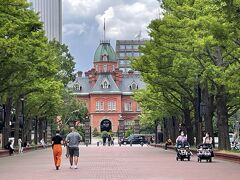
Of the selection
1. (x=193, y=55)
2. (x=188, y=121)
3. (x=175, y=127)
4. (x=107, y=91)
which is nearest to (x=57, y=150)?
(x=193, y=55)

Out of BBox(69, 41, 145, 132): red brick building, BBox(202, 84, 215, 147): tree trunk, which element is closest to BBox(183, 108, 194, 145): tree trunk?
BBox(202, 84, 215, 147): tree trunk

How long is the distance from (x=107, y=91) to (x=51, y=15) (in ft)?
88.6

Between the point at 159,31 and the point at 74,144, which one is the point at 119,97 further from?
the point at 74,144

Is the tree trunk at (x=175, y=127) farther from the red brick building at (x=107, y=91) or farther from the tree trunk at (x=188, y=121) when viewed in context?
the red brick building at (x=107, y=91)

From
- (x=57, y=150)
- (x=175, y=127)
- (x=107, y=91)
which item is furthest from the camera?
(x=107, y=91)

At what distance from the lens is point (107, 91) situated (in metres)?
136

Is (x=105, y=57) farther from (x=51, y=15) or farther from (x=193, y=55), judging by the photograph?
(x=193, y=55)

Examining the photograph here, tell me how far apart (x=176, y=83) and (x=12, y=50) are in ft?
50.9

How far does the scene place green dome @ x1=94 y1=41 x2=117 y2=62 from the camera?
458 ft

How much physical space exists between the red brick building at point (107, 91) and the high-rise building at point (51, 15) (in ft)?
40.9

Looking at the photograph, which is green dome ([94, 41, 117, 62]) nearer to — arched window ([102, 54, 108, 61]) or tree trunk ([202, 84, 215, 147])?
arched window ([102, 54, 108, 61])

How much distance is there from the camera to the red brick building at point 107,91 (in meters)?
134

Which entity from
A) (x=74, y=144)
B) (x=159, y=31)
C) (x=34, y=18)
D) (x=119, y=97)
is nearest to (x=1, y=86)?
(x=34, y=18)

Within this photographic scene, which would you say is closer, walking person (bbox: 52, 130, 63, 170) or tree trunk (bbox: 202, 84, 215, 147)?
walking person (bbox: 52, 130, 63, 170)
